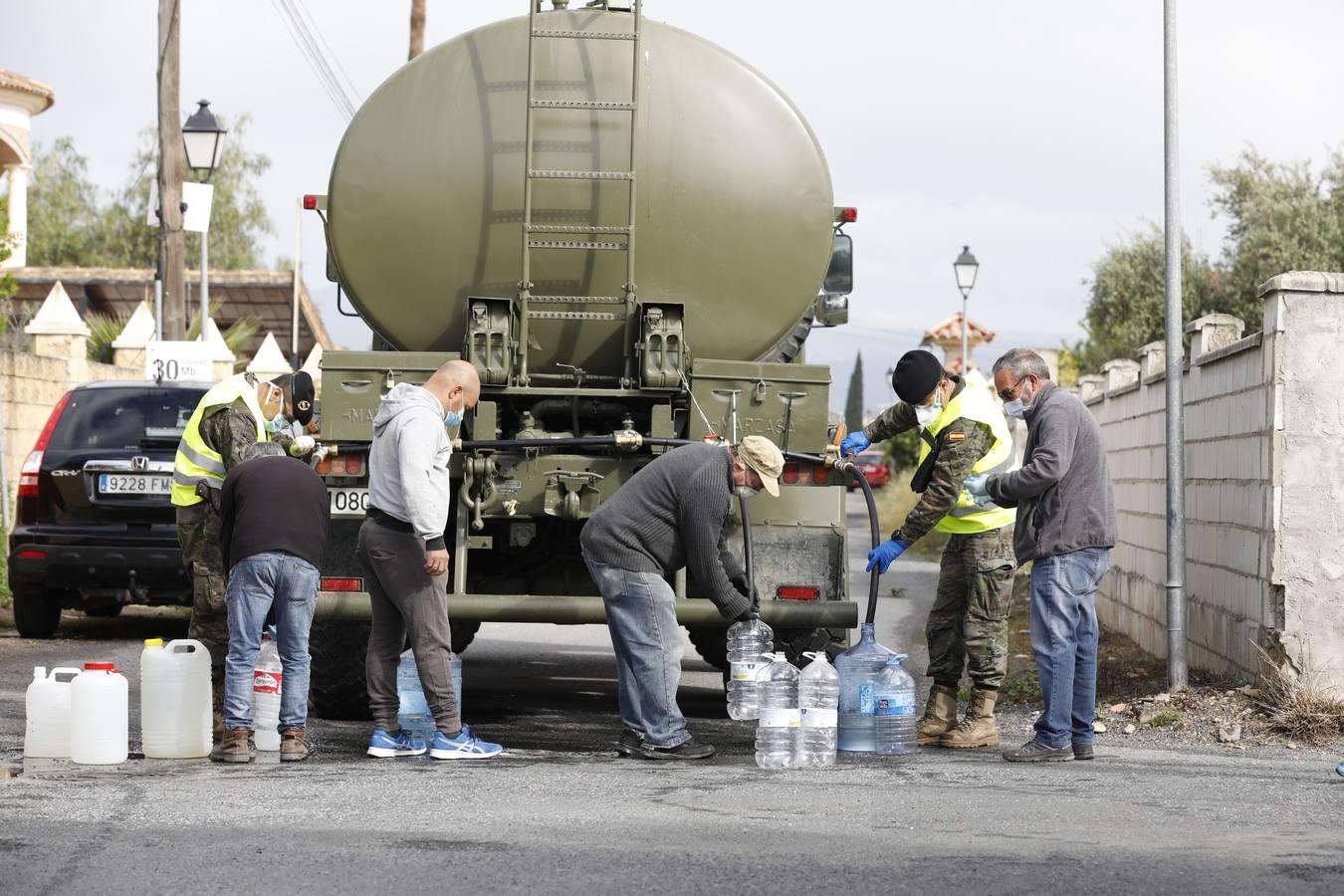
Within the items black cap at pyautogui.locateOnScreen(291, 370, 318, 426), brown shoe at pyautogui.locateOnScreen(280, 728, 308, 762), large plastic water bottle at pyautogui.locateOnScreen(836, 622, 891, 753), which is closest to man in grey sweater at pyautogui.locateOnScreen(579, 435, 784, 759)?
large plastic water bottle at pyautogui.locateOnScreen(836, 622, 891, 753)

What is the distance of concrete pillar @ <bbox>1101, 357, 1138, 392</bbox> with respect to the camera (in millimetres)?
13795

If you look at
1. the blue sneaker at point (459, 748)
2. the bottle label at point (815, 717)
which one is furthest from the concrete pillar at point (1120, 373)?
the blue sneaker at point (459, 748)

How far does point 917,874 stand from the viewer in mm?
5305

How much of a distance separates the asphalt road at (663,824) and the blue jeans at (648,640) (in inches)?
9.2

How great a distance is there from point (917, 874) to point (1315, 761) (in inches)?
131

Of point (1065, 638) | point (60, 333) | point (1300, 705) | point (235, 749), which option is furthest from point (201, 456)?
point (60, 333)

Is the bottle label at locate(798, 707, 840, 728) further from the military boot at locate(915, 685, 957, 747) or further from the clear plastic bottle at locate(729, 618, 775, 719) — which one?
the military boot at locate(915, 685, 957, 747)

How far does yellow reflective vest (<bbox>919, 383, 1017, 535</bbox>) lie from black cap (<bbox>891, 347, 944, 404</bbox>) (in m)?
0.12

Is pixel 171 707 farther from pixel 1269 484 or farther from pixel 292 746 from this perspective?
pixel 1269 484

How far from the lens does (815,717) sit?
7.79 meters

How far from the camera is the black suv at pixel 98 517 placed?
1195 centimetres

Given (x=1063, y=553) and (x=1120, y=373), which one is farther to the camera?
(x=1120, y=373)

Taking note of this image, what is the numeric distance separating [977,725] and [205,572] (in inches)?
147

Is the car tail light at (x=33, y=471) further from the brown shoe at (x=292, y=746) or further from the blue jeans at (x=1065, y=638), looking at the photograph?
the blue jeans at (x=1065, y=638)
